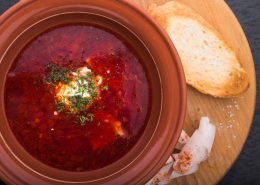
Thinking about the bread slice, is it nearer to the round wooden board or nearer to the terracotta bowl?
the round wooden board

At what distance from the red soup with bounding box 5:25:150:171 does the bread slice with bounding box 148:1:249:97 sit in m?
0.34

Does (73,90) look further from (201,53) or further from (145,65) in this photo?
(201,53)

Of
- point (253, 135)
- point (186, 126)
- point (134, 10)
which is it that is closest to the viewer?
point (134, 10)

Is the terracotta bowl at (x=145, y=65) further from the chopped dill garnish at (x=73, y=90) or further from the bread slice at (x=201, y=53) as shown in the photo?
the bread slice at (x=201, y=53)

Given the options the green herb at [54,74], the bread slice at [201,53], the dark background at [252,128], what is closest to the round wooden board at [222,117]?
the bread slice at [201,53]

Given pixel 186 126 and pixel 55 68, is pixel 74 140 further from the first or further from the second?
pixel 186 126

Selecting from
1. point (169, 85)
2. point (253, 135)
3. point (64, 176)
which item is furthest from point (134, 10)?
point (253, 135)

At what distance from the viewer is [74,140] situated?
6.84ft

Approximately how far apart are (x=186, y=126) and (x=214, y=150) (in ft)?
0.63

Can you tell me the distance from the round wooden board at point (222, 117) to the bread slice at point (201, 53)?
0.04 metres

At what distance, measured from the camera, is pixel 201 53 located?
240 centimetres

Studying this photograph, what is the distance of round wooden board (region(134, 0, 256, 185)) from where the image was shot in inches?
92.0

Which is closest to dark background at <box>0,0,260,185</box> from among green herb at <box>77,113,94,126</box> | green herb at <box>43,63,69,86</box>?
green herb at <box>77,113,94,126</box>

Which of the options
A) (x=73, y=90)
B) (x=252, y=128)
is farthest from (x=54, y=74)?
(x=252, y=128)
